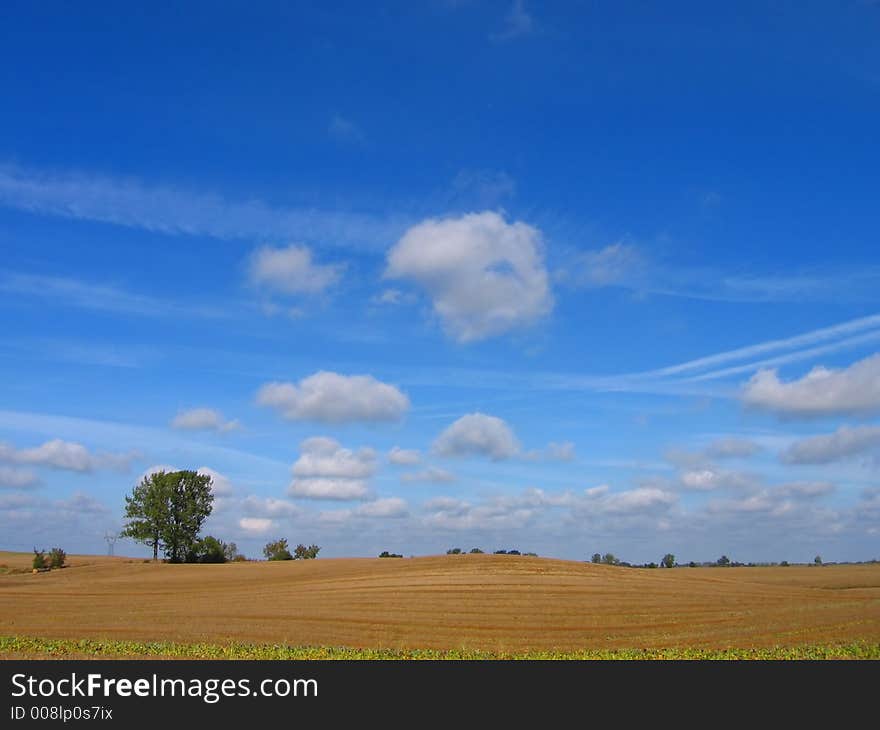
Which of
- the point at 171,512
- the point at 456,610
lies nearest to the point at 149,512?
the point at 171,512

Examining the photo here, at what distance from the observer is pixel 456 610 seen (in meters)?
40.1

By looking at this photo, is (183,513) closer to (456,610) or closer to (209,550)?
(209,550)

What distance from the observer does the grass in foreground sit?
22.1 metres

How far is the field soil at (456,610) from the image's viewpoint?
29438 millimetres

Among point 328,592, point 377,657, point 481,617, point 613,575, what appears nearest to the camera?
point 377,657

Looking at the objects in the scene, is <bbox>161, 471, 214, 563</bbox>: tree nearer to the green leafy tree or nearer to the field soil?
the green leafy tree

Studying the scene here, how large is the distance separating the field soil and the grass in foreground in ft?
7.84

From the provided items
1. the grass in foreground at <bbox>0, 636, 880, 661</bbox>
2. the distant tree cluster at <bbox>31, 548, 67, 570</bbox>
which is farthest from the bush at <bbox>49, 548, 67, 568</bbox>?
the grass in foreground at <bbox>0, 636, 880, 661</bbox>

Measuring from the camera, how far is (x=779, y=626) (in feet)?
101

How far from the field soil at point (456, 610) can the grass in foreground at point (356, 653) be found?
94.1 inches

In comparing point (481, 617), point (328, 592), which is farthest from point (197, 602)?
point (481, 617)

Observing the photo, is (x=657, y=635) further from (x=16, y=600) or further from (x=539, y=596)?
(x=16, y=600)
